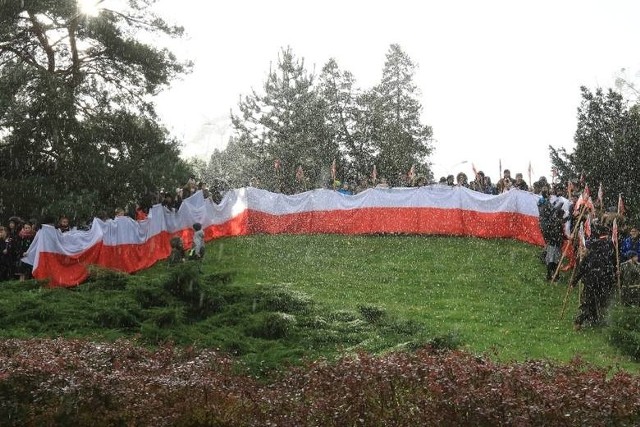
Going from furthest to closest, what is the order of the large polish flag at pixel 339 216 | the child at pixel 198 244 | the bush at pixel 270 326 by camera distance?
the large polish flag at pixel 339 216 < the child at pixel 198 244 < the bush at pixel 270 326

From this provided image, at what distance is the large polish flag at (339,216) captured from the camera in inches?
857

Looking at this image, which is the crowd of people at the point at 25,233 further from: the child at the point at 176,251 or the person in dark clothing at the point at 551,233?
the person in dark clothing at the point at 551,233

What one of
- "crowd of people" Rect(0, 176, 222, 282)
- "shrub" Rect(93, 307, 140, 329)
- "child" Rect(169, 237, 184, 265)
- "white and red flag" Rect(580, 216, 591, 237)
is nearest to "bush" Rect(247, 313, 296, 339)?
"shrub" Rect(93, 307, 140, 329)

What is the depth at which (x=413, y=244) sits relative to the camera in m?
23.4

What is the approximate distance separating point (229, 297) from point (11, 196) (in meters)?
10.5

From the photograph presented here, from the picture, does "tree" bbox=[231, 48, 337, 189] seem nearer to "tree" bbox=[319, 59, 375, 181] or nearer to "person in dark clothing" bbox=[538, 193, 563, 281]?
"tree" bbox=[319, 59, 375, 181]

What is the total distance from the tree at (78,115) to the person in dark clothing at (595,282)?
12.9 meters

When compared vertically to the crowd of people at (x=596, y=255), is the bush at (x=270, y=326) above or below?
below

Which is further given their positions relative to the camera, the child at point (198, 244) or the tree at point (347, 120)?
the tree at point (347, 120)

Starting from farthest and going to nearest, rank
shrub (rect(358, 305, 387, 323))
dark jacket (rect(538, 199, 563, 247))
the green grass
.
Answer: dark jacket (rect(538, 199, 563, 247)) → shrub (rect(358, 305, 387, 323)) → the green grass

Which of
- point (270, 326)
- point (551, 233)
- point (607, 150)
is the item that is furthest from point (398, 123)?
point (270, 326)

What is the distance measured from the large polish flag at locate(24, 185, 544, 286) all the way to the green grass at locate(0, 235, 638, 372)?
4.36 feet

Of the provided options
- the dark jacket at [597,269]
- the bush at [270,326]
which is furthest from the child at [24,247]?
the dark jacket at [597,269]

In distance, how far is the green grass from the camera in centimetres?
1180
